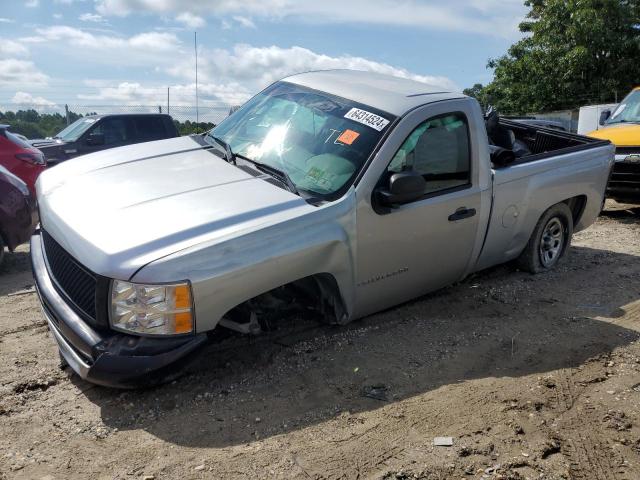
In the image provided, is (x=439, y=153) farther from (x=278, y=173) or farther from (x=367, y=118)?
(x=278, y=173)

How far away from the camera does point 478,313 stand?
486 cm

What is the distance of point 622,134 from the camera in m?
9.08

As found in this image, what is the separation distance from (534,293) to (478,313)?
0.90 meters

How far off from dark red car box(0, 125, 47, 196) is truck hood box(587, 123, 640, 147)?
28.1 feet

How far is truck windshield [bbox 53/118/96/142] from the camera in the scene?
12831mm

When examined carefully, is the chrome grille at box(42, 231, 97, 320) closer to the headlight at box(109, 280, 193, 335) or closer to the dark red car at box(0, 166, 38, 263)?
the headlight at box(109, 280, 193, 335)

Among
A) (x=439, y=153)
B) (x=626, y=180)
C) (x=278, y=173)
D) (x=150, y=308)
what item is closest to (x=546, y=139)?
(x=626, y=180)

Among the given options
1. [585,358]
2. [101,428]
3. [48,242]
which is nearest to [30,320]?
[48,242]

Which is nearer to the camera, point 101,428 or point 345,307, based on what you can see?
point 101,428

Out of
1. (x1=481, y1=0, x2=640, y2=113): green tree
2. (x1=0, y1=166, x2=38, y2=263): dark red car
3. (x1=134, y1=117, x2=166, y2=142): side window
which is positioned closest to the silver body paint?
(x1=0, y1=166, x2=38, y2=263): dark red car

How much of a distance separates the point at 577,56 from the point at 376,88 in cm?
2400

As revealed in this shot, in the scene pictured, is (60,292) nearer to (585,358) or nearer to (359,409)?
(359,409)

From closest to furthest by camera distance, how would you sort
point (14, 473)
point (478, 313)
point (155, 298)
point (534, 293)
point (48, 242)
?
1. point (14, 473)
2. point (155, 298)
3. point (48, 242)
4. point (478, 313)
5. point (534, 293)

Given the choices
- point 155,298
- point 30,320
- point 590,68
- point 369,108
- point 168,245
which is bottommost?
point 30,320
